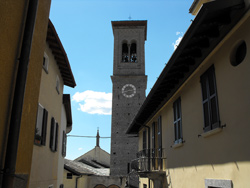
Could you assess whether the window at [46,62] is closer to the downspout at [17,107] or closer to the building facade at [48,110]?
the building facade at [48,110]

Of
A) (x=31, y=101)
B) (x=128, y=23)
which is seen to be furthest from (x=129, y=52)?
(x=31, y=101)

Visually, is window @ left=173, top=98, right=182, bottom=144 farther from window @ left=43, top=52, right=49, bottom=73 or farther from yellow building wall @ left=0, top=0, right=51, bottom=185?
yellow building wall @ left=0, top=0, right=51, bottom=185

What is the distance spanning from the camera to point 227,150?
16.5ft

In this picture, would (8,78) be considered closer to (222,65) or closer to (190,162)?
(222,65)

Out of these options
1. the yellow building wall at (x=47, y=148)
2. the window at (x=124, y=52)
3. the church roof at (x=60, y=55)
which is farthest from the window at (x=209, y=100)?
the window at (x=124, y=52)

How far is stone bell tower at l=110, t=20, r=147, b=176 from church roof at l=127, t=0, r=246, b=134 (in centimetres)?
2647

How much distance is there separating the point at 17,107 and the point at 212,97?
3.72 m

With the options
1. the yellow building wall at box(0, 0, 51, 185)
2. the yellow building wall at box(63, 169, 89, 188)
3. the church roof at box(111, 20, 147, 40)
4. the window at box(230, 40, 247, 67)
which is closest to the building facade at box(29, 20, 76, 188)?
the yellow building wall at box(0, 0, 51, 185)

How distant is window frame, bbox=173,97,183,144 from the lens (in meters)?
8.14

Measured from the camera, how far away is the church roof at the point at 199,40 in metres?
4.57

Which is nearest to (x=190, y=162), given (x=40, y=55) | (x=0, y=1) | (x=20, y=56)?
(x=40, y=55)

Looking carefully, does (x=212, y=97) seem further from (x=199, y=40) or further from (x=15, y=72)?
(x=15, y=72)

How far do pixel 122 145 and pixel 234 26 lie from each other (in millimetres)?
31109

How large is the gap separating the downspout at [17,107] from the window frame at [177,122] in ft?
16.5
